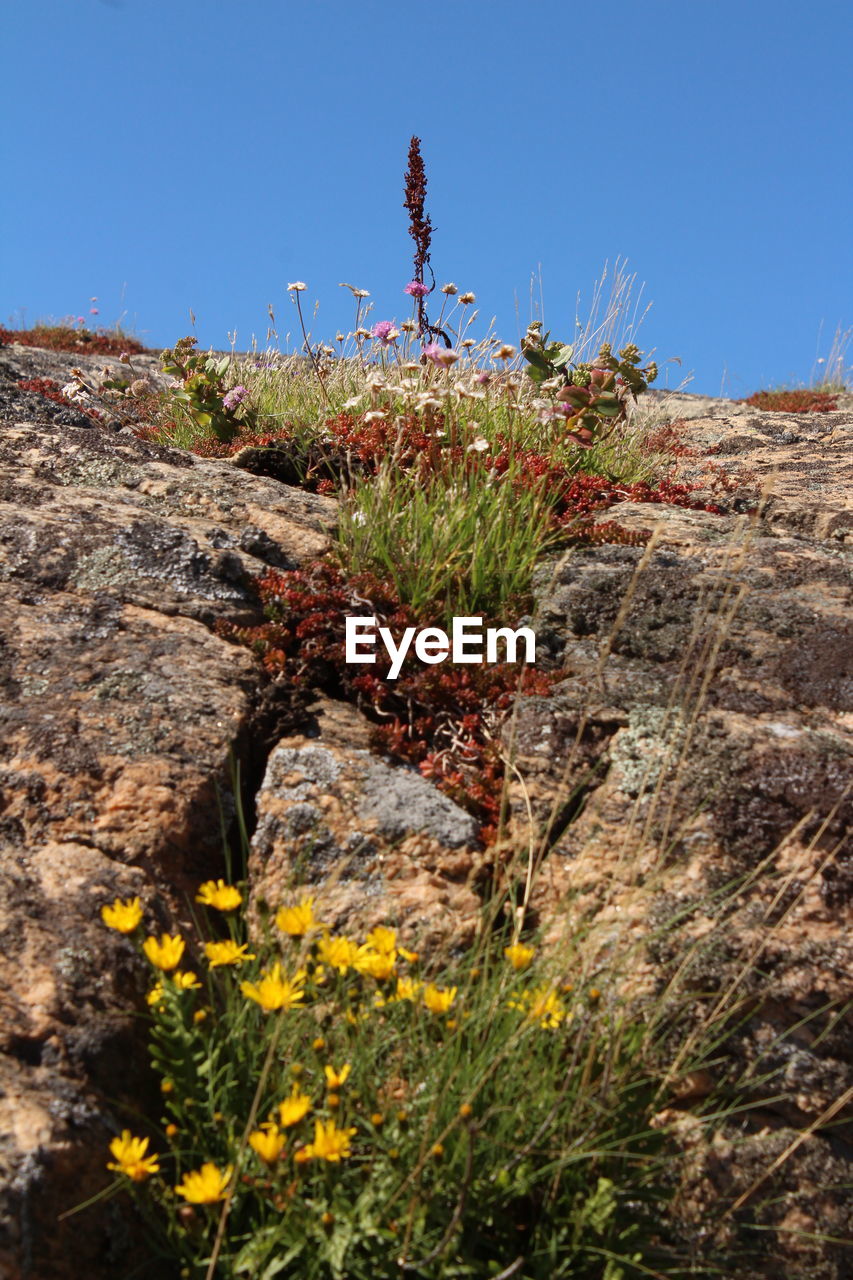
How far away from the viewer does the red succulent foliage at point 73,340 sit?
15.9 m

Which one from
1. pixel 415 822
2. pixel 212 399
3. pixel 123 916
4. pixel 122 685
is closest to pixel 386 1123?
pixel 123 916

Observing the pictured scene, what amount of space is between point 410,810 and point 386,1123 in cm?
101

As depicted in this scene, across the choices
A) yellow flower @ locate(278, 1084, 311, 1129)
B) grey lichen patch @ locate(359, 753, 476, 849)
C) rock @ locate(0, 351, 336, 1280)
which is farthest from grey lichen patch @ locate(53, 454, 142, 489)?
yellow flower @ locate(278, 1084, 311, 1129)

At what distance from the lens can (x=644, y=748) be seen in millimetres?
3400

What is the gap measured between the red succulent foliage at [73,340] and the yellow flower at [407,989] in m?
14.6

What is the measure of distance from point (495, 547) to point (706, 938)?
2024 millimetres

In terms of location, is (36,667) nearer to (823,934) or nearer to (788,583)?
(823,934)

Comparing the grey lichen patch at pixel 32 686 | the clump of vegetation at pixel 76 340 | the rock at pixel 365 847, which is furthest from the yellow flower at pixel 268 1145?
the clump of vegetation at pixel 76 340

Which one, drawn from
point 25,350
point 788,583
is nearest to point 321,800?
point 788,583

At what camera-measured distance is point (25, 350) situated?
12492mm

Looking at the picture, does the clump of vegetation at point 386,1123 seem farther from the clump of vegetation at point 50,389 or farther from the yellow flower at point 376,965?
the clump of vegetation at point 50,389

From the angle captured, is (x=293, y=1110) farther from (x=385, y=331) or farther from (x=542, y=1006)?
(x=385, y=331)

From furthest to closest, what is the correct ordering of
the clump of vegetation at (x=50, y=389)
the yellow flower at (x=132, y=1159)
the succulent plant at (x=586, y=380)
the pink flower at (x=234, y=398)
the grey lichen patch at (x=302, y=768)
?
the clump of vegetation at (x=50, y=389) < the pink flower at (x=234, y=398) < the succulent plant at (x=586, y=380) < the grey lichen patch at (x=302, y=768) < the yellow flower at (x=132, y=1159)

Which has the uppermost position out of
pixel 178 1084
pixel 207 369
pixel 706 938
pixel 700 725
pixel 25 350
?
pixel 25 350
